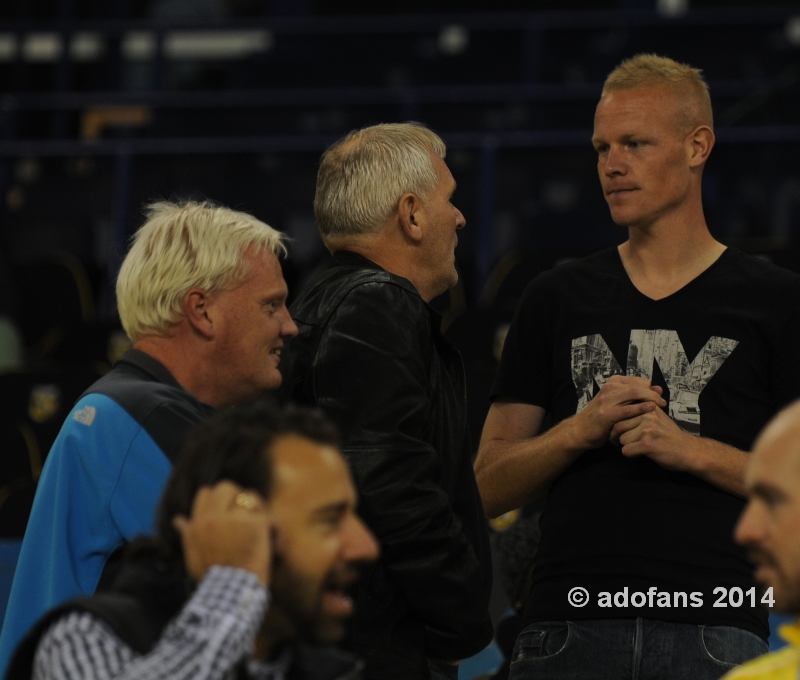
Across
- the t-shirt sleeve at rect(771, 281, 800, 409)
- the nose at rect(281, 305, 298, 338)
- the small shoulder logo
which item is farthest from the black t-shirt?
the small shoulder logo

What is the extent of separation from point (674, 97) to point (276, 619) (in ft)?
4.95

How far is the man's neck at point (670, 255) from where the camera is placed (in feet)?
8.21

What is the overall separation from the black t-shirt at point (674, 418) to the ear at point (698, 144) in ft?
0.67

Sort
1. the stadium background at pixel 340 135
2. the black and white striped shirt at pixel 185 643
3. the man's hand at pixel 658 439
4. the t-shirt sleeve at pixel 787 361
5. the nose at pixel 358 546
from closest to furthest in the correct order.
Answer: the black and white striped shirt at pixel 185 643, the nose at pixel 358 546, the man's hand at pixel 658 439, the t-shirt sleeve at pixel 787 361, the stadium background at pixel 340 135

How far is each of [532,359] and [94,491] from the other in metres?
0.98

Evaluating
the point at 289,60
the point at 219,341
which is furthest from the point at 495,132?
the point at 219,341

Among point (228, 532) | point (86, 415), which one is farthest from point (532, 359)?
point (228, 532)

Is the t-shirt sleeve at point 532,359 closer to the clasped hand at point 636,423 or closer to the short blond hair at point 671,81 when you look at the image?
the clasped hand at point 636,423

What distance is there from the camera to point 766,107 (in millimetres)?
7094

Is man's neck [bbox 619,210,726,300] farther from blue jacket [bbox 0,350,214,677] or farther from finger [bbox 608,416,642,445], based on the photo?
blue jacket [bbox 0,350,214,677]

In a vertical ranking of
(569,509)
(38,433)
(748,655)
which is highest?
(569,509)

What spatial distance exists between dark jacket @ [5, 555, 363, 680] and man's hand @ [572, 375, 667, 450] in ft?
2.70

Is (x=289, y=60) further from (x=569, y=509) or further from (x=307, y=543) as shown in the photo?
(x=307, y=543)

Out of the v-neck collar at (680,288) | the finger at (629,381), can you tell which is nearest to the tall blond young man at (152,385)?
the finger at (629,381)
